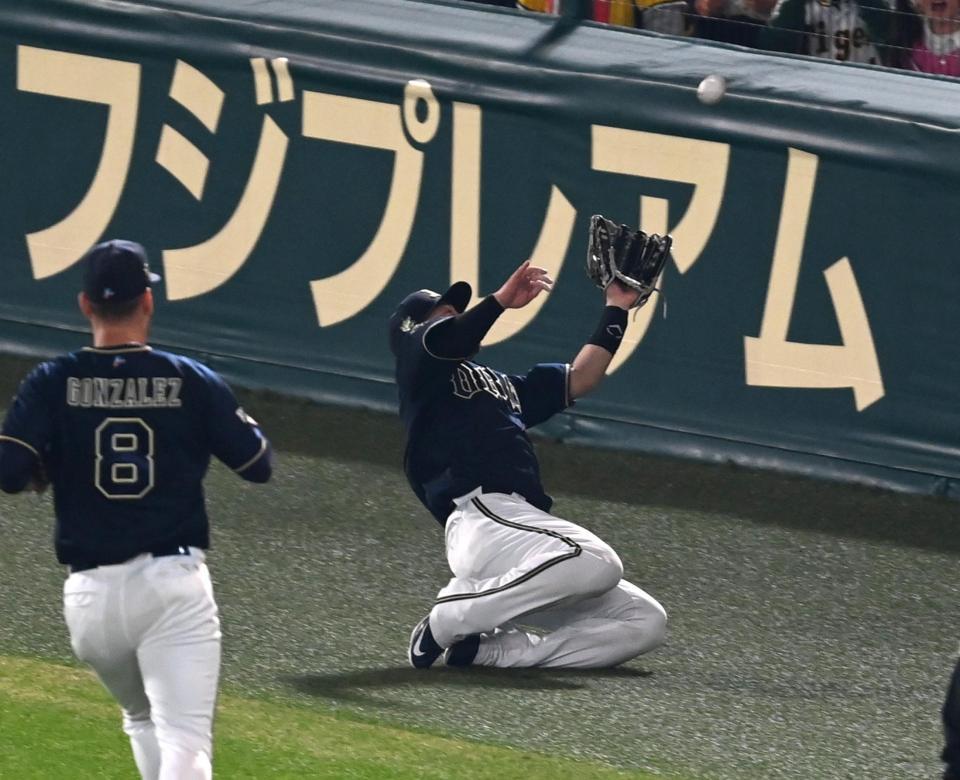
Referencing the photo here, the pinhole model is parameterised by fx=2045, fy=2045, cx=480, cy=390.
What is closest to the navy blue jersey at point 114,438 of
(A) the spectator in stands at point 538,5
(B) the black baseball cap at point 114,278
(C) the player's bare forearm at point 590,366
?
(B) the black baseball cap at point 114,278

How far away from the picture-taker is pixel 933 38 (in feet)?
28.3

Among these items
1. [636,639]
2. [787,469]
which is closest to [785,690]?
[636,639]

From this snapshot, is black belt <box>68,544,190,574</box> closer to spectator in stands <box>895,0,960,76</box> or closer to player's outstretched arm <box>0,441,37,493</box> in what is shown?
player's outstretched arm <box>0,441,37,493</box>

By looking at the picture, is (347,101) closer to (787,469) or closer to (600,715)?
(787,469)

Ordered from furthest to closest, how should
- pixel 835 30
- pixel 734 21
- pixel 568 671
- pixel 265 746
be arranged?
1. pixel 734 21
2. pixel 835 30
3. pixel 568 671
4. pixel 265 746

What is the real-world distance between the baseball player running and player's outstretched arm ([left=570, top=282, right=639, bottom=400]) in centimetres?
240

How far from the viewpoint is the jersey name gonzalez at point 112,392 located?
4.42 metres

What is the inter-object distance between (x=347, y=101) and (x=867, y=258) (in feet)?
7.96

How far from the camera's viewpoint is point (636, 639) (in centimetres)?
651

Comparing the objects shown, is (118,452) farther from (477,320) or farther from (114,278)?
(477,320)

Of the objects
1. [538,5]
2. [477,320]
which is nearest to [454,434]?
[477,320]

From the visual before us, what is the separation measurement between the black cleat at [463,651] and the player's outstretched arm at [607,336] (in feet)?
3.08

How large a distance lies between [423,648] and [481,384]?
0.89 meters

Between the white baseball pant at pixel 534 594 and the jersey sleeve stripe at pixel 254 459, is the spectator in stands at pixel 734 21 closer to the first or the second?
the white baseball pant at pixel 534 594
